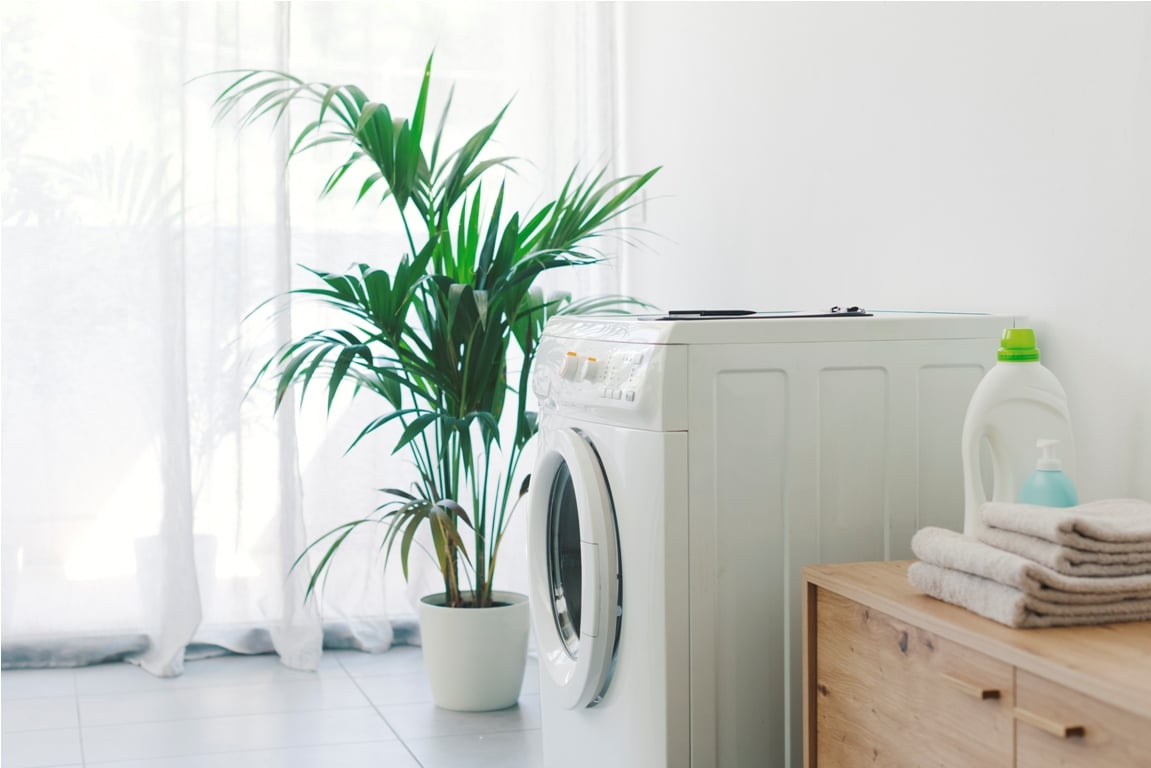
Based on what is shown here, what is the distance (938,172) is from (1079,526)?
37.1 inches

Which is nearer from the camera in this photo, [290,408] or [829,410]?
[829,410]

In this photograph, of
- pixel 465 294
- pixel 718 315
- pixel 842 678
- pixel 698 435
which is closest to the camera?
pixel 842 678

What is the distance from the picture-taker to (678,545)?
173 cm

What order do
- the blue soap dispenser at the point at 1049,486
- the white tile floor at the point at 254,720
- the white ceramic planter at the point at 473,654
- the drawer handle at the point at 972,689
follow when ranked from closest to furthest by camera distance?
1. the drawer handle at the point at 972,689
2. the blue soap dispenser at the point at 1049,486
3. the white tile floor at the point at 254,720
4. the white ceramic planter at the point at 473,654

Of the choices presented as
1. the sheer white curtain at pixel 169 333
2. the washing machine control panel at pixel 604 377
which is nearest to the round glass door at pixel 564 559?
the washing machine control panel at pixel 604 377

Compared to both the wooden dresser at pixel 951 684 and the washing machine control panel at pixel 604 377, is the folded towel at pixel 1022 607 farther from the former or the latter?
the washing machine control panel at pixel 604 377

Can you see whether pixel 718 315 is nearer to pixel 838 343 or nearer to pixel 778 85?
pixel 838 343

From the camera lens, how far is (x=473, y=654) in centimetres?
284

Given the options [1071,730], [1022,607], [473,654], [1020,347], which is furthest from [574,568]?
[1071,730]

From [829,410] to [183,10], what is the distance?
2.25 m

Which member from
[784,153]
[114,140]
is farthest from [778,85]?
[114,140]

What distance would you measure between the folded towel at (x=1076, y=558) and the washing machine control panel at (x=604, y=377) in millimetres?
551

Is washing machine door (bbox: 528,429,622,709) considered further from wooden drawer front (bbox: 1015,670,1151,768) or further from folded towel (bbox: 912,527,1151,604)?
wooden drawer front (bbox: 1015,670,1151,768)

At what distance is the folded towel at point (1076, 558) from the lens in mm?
1291
